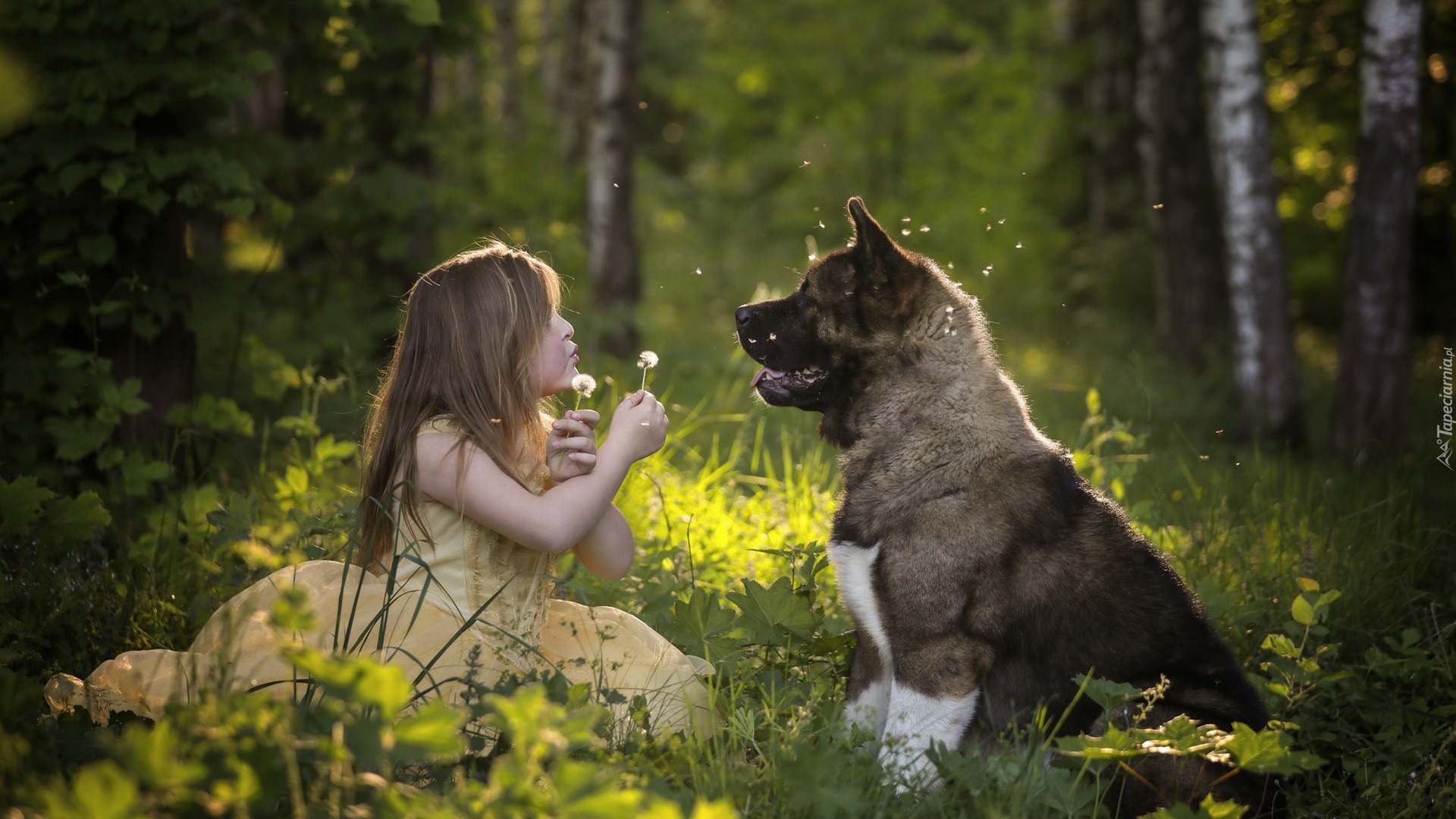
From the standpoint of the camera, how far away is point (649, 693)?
122 inches

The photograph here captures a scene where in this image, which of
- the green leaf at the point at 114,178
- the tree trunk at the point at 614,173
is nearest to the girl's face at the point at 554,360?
the green leaf at the point at 114,178

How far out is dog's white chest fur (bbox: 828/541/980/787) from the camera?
2.88 metres

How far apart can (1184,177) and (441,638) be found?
9260 mm

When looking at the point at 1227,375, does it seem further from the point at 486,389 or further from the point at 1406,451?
the point at 486,389

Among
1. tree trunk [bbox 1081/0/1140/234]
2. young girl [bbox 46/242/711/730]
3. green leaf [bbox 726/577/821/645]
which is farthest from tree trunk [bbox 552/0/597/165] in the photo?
green leaf [bbox 726/577/821/645]

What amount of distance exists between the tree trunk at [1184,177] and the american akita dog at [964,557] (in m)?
7.94

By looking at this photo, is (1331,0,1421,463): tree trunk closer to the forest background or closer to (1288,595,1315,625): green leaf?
the forest background

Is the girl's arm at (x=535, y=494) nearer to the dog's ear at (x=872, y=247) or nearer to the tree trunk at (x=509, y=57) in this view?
the dog's ear at (x=872, y=247)

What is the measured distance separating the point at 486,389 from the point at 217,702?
4.34ft

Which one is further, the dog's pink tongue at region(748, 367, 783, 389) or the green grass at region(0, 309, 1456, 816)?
the dog's pink tongue at region(748, 367, 783, 389)

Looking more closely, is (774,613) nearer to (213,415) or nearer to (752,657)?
(752,657)

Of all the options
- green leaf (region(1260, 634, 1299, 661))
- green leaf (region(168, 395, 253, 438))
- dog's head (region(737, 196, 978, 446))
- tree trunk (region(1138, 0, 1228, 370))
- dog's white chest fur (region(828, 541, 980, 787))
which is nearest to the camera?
dog's white chest fur (region(828, 541, 980, 787))

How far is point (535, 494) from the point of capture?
303cm

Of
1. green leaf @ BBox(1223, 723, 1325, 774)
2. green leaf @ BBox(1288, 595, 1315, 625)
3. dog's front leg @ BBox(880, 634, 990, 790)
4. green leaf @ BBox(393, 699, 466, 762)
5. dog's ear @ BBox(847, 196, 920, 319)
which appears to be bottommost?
dog's front leg @ BBox(880, 634, 990, 790)
